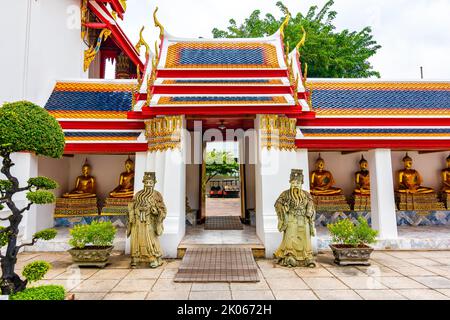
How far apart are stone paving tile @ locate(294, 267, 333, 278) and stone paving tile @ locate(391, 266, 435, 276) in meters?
1.35

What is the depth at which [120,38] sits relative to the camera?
12.2 metres

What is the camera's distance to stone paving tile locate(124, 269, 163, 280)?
5223 mm

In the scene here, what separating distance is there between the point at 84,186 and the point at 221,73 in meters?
5.59

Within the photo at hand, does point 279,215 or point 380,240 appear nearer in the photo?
point 279,215

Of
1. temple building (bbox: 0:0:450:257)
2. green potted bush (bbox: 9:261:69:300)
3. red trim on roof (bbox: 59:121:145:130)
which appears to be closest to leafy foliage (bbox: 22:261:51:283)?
green potted bush (bbox: 9:261:69:300)

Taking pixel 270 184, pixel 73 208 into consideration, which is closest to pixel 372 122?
pixel 270 184

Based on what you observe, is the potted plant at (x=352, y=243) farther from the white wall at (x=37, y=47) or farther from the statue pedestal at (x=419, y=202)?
the white wall at (x=37, y=47)

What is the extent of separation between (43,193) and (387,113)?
796 cm

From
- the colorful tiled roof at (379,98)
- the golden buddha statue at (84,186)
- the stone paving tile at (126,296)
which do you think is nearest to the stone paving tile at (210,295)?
the stone paving tile at (126,296)

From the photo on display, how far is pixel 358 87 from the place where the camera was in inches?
352

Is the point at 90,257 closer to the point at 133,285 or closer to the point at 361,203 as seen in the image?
the point at 133,285
